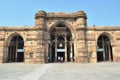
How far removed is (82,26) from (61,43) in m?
A: 6.09

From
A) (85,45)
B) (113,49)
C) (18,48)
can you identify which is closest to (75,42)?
(85,45)

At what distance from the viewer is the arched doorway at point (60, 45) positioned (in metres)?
32.8

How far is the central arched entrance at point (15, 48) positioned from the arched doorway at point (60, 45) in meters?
6.64

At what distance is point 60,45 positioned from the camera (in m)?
33.8

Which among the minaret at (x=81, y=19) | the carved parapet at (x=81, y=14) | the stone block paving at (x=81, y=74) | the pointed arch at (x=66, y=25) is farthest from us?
the pointed arch at (x=66, y=25)

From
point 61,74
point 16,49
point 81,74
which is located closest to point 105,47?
point 16,49

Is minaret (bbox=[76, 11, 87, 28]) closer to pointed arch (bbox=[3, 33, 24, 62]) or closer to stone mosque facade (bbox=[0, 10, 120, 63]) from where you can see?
stone mosque facade (bbox=[0, 10, 120, 63])

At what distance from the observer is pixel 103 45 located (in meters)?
33.8

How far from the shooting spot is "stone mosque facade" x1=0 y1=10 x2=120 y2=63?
30.5 meters

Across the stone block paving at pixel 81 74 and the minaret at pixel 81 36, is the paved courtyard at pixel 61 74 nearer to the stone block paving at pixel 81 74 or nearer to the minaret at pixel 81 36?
the stone block paving at pixel 81 74

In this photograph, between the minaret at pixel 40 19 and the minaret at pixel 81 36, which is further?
the minaret at pixel 40 19

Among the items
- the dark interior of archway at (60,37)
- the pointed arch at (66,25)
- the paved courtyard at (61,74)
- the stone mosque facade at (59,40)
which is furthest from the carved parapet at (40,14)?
the paved courtyard at (61,74)

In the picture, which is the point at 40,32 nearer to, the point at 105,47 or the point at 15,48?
the point at 15,48

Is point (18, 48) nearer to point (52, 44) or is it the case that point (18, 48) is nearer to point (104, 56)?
point (52, 44)
